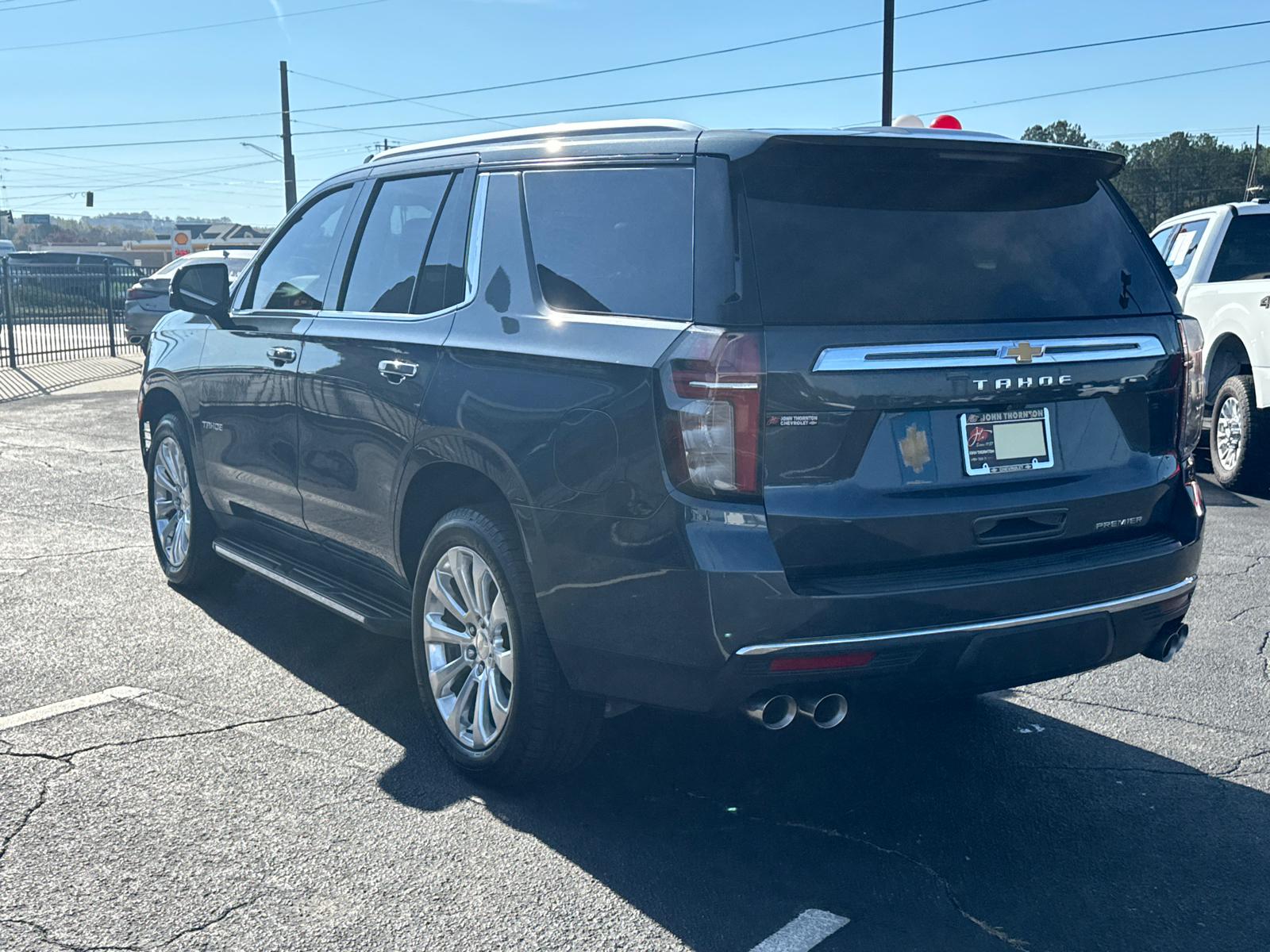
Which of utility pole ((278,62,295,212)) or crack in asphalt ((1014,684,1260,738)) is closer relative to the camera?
crack in asphalt ((1014,684,1260,738))

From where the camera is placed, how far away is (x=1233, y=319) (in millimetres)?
9719

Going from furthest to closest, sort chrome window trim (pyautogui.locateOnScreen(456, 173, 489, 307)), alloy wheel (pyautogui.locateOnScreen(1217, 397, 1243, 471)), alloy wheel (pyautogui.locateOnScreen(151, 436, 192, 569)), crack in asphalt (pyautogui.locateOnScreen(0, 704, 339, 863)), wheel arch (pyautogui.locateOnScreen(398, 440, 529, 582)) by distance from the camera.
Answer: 1. alloy wheel (pyautogui.locateOnScreen(1217, 397, 1243, 471))
2. alloy wheel (pyautogui.locateOnScreen(151, 436, 192, 569))
3. chrome window trim (pyautogui.locateOnScreen(456, 173, 489, 307))
4. wheel arch (pyautogui.locateOnScreen(398, 440, 529, 582))
5. crack in asphalt (pyautogui.locateOnScreen(0, 704, 339, 863))

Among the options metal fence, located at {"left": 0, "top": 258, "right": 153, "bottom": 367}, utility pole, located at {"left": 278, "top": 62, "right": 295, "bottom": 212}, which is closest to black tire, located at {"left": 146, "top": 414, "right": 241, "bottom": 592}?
metal fence, located at {"left": 0, "top": 258, "right": 153, "bottom": 367}

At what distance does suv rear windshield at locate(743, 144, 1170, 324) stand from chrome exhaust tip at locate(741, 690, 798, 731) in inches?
37.9

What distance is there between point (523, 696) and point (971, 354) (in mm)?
1590

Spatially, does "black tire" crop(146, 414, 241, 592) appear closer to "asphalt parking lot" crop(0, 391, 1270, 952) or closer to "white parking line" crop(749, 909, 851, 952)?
"asphalt parking lot" crop(0, 391, 1270, 952)

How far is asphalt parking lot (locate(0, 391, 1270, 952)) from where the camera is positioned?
3107 millimetres

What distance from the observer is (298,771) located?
402cm

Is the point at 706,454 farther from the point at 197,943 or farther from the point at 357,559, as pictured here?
the point at 357,559

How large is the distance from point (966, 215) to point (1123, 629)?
4.13 ft

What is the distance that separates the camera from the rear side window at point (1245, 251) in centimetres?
1055

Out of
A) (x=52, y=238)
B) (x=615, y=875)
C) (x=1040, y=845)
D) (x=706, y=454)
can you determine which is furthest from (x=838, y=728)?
(x=52, y=238)

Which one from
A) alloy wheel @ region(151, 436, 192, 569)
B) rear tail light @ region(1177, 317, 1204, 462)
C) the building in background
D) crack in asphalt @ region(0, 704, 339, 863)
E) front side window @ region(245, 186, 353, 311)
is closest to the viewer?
crack in asphalt @ region(0, 704, 339, 863)

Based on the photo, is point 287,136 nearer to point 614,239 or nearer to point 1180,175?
point 614,239
